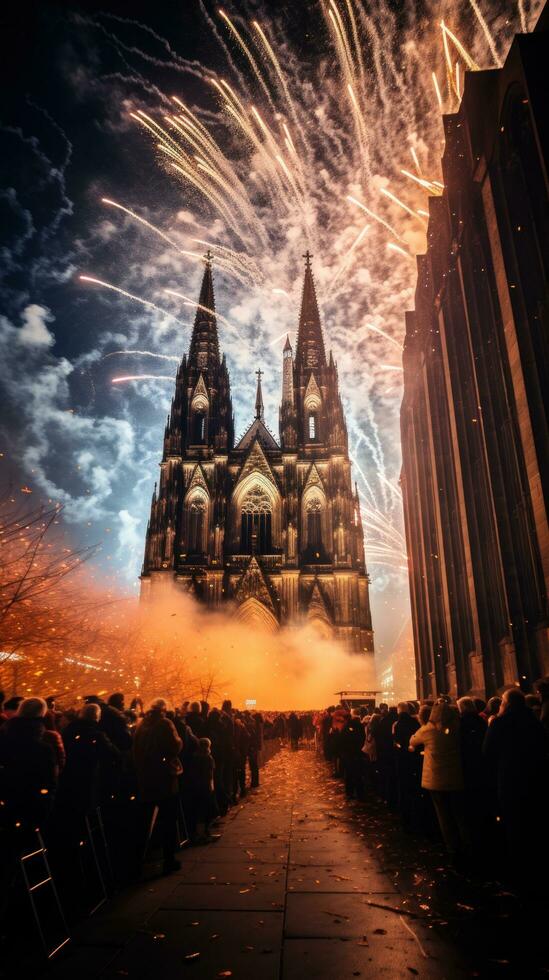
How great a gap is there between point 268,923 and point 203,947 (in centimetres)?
62

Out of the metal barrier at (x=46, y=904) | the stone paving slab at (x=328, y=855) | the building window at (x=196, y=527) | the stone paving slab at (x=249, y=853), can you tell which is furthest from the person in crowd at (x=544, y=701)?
the building window at (x=196, y=527)

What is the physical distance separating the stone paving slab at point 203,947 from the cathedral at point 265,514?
30457 mm

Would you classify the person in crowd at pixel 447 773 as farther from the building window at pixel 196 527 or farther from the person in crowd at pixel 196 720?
the building window at pixel 196 527

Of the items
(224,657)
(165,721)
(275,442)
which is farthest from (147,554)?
(165,721)

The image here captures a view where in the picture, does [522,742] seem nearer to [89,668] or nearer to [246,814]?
[246,814]

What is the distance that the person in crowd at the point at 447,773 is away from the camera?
5352 mm

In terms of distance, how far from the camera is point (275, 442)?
44375 millimetres

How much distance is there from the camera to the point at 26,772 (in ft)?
12.0

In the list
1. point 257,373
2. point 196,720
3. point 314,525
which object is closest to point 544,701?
point 196,720

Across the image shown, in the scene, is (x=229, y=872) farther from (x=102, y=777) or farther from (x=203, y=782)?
(x=102, y=777)

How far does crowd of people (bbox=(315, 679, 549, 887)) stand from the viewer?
4.35m

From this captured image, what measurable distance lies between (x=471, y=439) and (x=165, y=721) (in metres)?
14.7

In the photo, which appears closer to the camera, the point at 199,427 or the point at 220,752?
the point at 220,752

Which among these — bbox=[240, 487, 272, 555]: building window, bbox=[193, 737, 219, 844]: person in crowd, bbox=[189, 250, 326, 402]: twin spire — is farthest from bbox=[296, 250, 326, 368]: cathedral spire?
bbox=[193, 737, 219, 844]: person in crowd
